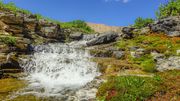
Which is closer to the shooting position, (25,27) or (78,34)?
(25,27)

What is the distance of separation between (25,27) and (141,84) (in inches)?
1318

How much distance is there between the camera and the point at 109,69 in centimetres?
2875

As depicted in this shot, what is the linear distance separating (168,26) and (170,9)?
16392mm

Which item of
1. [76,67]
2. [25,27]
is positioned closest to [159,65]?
[76,67]

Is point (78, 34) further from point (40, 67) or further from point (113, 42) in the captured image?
point (40, 67)

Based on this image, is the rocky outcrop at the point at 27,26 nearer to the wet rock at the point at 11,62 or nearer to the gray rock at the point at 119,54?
the wet rock at the point at 11,62

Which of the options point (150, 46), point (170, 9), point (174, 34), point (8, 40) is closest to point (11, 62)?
point (8, 40)

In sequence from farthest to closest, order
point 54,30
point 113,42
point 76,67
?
point 54,30, point 113,42, point 76,67

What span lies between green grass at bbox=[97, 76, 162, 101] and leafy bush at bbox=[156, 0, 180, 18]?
43141 mm

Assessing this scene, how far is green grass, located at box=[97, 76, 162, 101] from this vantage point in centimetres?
1600

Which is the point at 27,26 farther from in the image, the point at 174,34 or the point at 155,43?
the point at 174,34

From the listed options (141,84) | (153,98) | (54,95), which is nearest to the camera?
(153,98)

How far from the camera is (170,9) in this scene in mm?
62375

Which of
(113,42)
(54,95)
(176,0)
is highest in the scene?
(176,0)
